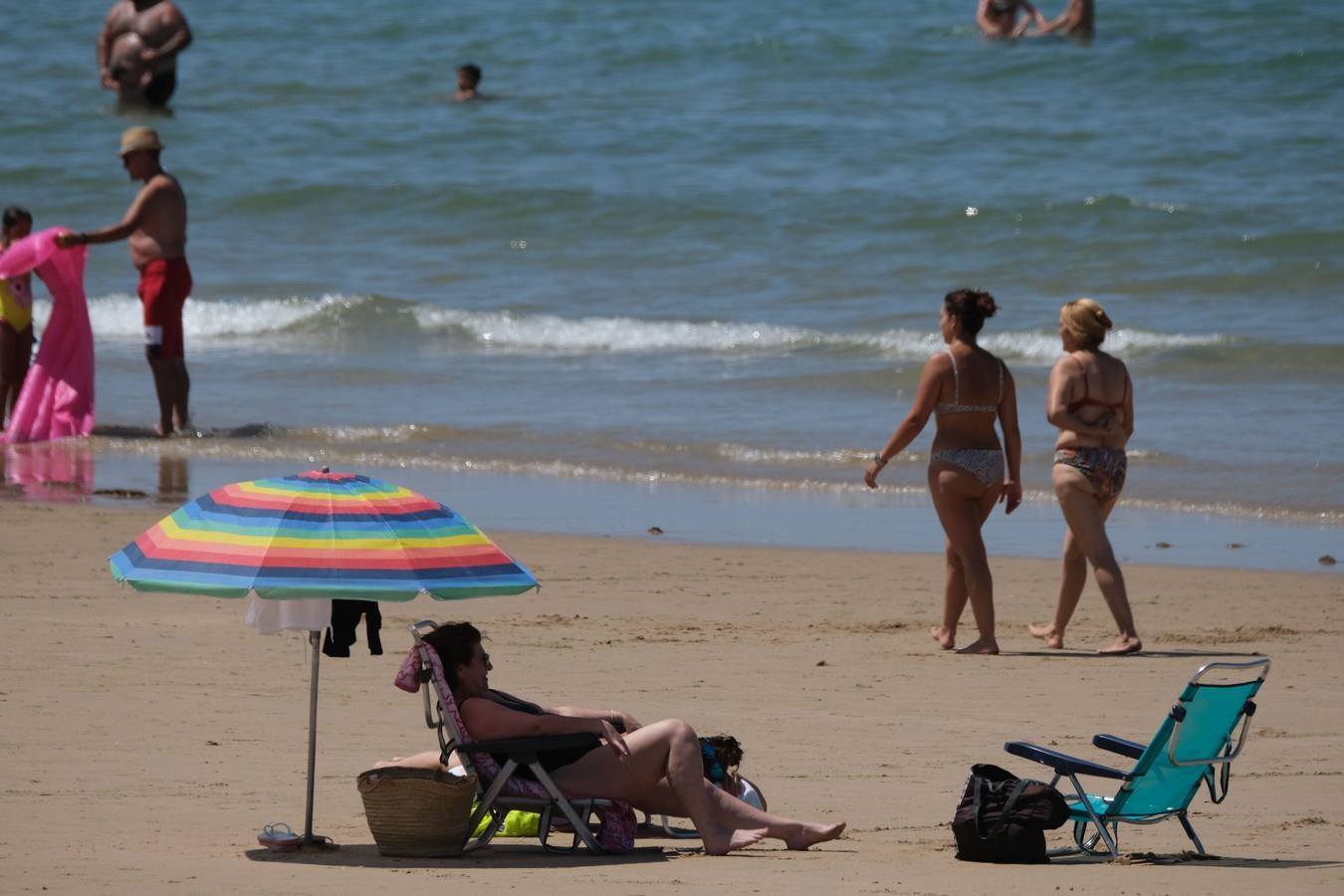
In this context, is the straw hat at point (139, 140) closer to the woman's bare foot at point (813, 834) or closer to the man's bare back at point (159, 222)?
the man's bare back at point (159, 222)

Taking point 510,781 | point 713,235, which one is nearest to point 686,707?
point 510,781

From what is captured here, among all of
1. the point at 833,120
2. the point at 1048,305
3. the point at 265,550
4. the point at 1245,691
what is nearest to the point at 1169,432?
the point at 1048,305

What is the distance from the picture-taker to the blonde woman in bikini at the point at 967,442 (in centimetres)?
776

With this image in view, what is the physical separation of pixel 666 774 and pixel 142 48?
20.9 meters

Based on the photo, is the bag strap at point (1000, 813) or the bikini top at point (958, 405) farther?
the bikini top at point (958, 405)

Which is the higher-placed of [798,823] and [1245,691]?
[1245,691]

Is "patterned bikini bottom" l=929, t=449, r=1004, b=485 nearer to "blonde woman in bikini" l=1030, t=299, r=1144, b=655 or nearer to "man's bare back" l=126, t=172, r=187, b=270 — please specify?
"blonde woman in bikini" l=1030, t=299, r=1144, b=655

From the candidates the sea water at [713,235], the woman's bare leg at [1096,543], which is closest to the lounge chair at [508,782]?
the woman's bare leg at [1096,543]

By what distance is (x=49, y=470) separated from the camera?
1172 centimetres

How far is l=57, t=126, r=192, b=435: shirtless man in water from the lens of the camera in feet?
38.6

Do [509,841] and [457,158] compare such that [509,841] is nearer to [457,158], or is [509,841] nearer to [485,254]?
[485,254]

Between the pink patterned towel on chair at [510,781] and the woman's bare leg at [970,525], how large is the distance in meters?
2.82

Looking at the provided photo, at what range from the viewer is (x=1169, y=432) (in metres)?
13.4

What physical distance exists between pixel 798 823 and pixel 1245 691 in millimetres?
1168
